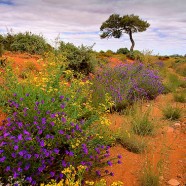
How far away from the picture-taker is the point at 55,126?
3.26 meters

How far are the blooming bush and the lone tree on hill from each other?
23.9 m

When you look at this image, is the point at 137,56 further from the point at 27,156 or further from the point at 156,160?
the point at 27,156

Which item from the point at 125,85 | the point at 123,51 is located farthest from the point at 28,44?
the point at 123,51

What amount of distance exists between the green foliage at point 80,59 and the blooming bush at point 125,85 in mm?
1400

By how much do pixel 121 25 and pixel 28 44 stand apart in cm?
2143

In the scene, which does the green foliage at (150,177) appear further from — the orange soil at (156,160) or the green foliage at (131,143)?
the green foliage at (131,143)

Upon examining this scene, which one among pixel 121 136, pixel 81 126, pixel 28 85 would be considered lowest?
pixel 121 136

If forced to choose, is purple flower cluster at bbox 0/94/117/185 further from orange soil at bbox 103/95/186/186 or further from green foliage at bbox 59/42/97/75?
green foliage at bbox 59/42/97/75

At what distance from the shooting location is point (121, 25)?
33.4 metres

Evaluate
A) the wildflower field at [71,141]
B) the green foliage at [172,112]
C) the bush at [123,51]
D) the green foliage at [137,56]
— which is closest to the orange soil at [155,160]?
the wildflower field at [71,141]

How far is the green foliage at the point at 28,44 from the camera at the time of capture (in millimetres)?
13625

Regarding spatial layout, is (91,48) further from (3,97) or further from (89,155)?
(89,155)

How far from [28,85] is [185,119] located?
3686 mm

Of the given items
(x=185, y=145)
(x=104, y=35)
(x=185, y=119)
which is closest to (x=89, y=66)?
(x=185, y=119)
